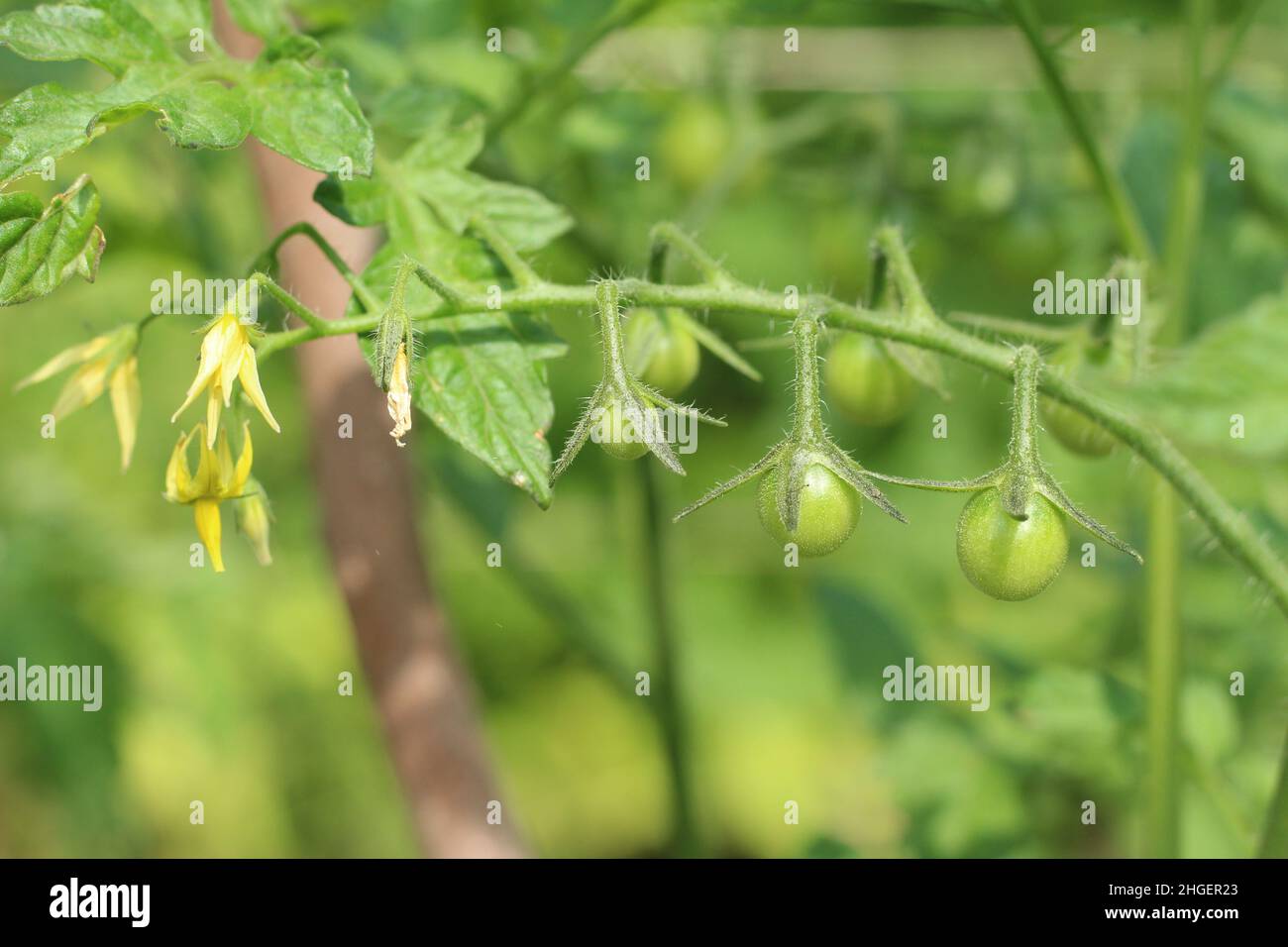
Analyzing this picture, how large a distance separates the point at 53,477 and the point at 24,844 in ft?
2.06

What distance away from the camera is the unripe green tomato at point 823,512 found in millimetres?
755

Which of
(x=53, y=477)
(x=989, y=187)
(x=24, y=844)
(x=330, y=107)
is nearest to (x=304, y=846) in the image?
(x=24, y=844)

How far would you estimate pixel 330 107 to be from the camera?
0.77 meters

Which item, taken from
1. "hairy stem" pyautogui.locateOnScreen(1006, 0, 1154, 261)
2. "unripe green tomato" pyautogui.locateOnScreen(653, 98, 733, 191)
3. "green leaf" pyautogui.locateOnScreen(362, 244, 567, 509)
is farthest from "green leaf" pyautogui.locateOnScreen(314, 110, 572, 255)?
"unripe green tomato" pyautogui.locateOnScreen(653, 98, 733, 191)

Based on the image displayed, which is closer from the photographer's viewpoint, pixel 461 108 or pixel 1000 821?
pixel 461 108

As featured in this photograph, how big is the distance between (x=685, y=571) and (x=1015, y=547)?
1.64 meters

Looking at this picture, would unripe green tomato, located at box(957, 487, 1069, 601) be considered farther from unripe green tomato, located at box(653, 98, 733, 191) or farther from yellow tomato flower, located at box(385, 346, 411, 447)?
unripe green tomato, located at box(653, 98, 733, 191)

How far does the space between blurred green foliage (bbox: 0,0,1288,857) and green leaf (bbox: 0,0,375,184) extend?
151 millimetres

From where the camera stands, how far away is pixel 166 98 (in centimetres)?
75

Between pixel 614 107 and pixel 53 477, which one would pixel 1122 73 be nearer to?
pixel 614 107

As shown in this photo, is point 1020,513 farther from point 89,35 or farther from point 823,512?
point 89,35

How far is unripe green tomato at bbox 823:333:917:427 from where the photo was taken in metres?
0.93

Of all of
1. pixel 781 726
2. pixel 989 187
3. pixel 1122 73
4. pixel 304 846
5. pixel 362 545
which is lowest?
pixel 304 846

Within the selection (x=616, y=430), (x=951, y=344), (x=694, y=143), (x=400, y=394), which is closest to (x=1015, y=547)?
(x=951, y=344)
